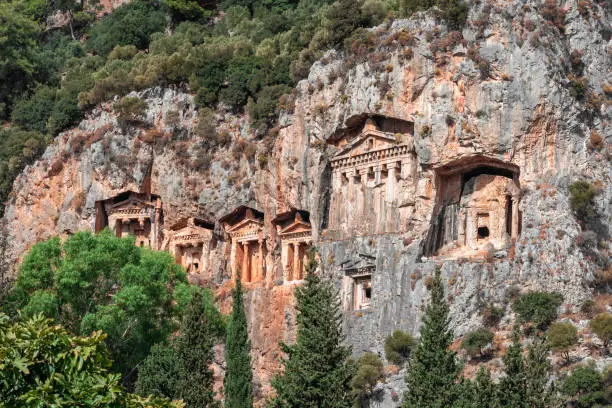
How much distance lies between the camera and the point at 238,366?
50.6 meters

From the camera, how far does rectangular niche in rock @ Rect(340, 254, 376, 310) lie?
62.2 m

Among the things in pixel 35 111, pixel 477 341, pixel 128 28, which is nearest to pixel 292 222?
pixel 477 341

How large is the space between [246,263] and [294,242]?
432 centimetres

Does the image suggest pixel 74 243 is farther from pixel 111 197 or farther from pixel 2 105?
pixel 2 105

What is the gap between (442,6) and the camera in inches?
2453

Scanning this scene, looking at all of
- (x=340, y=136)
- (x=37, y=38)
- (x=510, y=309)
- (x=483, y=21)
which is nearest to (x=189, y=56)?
(x=340, y=136)

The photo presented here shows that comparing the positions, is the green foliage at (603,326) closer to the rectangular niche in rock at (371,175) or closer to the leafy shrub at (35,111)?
the rectangular niche in rock at (371,175)

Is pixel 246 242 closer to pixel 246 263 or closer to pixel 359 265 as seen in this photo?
pixel 246 263

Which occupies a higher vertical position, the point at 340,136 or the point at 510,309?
the point at 340,136

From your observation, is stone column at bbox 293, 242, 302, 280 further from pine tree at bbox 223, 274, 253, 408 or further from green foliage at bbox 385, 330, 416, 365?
pine tree at bbox 223, 274, 253, 408

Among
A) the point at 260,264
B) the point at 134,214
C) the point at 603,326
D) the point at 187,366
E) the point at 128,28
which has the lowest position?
the point at 187,366

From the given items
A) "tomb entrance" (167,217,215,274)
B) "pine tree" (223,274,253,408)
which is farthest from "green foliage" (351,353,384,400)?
"tomb entrance" (167,217,215,274)

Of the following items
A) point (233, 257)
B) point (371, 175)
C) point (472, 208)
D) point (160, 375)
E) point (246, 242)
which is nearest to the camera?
point (160, 375)

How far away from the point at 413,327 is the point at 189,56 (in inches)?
987
